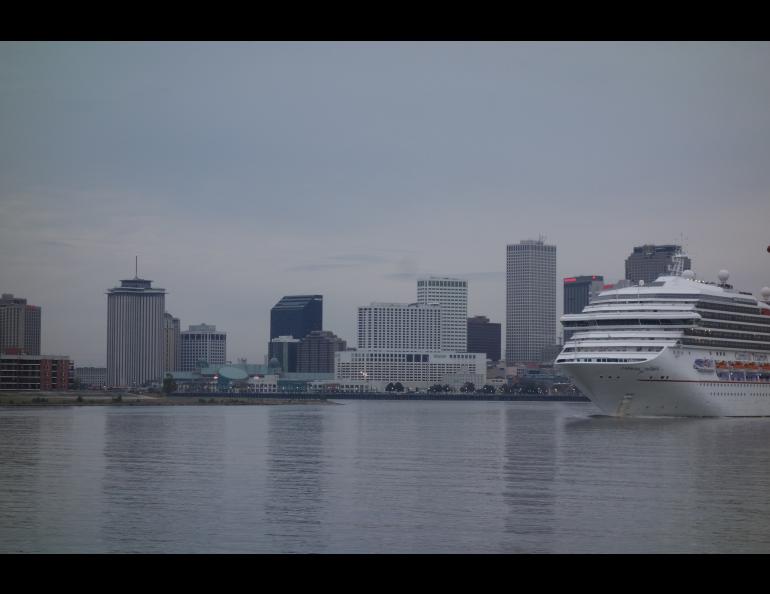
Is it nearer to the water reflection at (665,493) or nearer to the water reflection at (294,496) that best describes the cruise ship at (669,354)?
the water reflection at (665,493)

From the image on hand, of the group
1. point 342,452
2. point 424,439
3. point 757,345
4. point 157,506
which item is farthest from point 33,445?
point 757,345

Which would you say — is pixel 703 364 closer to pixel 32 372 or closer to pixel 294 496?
pixel 294 496

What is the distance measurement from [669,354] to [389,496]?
137ft

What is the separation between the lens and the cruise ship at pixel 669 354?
6344cm

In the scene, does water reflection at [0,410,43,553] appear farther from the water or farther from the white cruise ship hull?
the white cruise ship hull

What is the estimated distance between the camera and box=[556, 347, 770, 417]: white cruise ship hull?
63094 mm

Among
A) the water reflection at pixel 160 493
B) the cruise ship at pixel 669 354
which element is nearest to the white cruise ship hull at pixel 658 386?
the cruise ship at pixel 669 354

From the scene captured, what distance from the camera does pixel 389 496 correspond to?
25562 millimetres

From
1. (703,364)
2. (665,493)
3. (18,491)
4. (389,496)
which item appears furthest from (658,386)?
(18,491)

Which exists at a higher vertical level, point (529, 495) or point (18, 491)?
point (529, 495)

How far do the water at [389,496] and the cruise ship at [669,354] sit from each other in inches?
628

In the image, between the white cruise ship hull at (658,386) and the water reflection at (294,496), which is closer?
the water reflection at (294,496)
